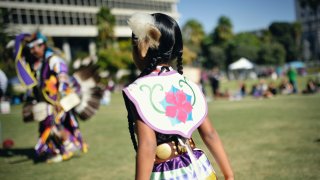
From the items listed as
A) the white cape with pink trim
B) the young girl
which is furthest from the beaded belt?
the white cape with pink trim

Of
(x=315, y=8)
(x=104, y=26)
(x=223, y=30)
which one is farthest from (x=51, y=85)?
(x=223, y=30)

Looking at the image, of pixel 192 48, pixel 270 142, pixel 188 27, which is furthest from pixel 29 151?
pixel 188 27

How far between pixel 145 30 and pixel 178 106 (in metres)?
0.49

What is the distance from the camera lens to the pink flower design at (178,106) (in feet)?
5.99

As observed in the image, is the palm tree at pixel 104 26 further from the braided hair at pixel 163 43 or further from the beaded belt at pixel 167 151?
the beaded belt at pixel 167 151

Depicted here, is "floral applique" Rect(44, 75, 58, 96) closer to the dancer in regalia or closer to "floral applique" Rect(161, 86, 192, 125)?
the dancer in regalia

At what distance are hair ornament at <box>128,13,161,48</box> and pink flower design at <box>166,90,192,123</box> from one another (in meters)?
0.32

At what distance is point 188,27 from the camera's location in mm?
72125

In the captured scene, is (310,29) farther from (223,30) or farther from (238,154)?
(238,154)

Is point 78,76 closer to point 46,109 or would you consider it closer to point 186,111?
point 46,109

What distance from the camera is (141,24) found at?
1.84 metres

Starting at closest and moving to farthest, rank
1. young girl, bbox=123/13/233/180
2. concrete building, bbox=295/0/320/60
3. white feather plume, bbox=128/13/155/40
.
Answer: young girl, bbox=123/13/233/180
white feather plume, bbox=128/13/155/40
concrete building, bbox=295/0/320/60

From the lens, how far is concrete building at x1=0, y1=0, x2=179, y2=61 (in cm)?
4688

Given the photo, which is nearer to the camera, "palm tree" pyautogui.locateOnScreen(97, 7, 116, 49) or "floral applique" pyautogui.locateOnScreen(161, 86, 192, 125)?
"floral applique" pyautogui.locateOnScreen(161, 86, 192, 125)
